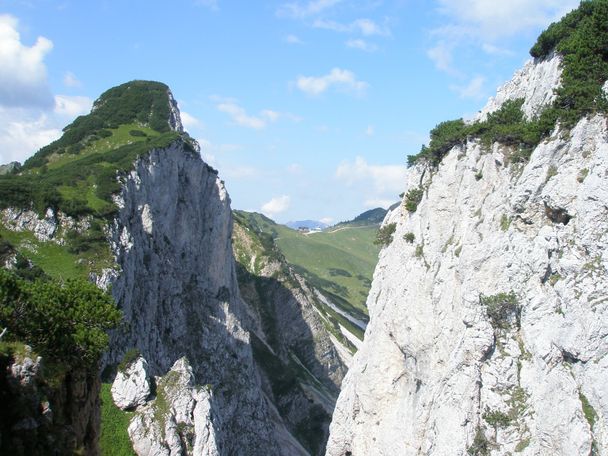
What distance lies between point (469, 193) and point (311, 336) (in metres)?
84.6

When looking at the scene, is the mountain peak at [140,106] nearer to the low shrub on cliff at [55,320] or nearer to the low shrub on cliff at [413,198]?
the low shrub on cliff at [413,198]

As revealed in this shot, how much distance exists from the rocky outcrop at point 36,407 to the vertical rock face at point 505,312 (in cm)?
2408

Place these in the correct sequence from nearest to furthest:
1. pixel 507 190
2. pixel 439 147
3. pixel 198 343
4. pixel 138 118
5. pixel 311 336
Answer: pixel 507 190 < pixel 439 147 < pixel 198 343 < pixel 138 118 < pixel 311 336

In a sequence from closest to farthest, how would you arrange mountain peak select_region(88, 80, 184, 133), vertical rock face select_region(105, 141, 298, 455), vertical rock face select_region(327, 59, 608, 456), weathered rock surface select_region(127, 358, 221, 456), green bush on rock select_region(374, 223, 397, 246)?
vertical rock face select_region(327, 59, 608, 456) < weathered rock surface select_region(127, 358, 221, 456) < green bush on rock select_region(374, 223, 397, 246) < vertical rock face select_region(105, 141, 298, 455) < mountain peak select_region(88, 80, 184, 133)

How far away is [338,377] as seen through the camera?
13025 cm

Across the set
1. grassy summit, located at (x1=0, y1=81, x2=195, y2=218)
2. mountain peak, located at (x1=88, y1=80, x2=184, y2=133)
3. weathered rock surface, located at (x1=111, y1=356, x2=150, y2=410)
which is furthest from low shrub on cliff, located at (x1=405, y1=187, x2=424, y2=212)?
mountain peak, located at (x1=88, y1=80, x2=184, y2=133)

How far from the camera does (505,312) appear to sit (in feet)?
119

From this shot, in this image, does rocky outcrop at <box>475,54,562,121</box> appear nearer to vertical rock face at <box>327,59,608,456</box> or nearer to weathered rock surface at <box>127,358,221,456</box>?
vertical rock face at <box>327,59,608,456</box>

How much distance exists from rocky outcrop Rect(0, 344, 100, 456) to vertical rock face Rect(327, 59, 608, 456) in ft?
79.0

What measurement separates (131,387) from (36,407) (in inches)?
1084

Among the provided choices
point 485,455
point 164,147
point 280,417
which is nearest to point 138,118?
point 164,147

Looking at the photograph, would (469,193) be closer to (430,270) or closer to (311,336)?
(430,270)

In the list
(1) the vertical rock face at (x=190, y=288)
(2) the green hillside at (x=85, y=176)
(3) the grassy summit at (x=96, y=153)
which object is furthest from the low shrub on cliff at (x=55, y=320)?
(3) the grassy summit at (x=96, y=153)

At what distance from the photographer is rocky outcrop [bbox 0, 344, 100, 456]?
19.1 metres
